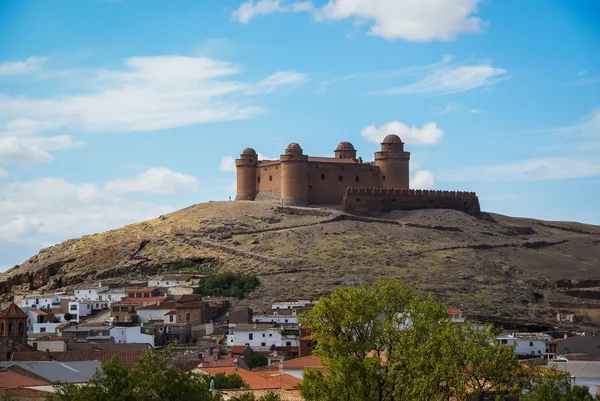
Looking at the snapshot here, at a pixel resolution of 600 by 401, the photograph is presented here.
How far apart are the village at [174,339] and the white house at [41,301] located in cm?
8

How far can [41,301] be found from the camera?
99312 mm

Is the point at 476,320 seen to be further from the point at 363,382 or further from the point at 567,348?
the point at 363,382

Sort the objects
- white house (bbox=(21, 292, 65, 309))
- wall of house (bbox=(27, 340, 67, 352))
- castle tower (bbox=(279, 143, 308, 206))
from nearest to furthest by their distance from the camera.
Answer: wall of house (bbox=(27, 340, 67, 352)), white house (bbox=(21, 292, 65, 309)), castle tower (bbox=(279, 143, 308, 206))

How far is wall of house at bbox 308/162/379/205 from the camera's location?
121m

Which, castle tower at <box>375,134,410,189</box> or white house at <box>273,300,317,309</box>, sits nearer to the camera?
white house at <box>273,300,317,309</box>

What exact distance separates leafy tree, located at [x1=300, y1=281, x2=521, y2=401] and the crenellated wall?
69518 mm

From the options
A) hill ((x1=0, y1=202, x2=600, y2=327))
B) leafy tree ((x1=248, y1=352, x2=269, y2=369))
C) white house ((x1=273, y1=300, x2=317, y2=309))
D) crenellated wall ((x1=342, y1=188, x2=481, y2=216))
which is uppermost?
crenellated wall ((x1=342, y1=188, x2=481, y2=216))

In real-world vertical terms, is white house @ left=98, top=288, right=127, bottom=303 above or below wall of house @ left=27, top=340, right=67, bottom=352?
above

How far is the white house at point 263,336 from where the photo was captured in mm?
78688

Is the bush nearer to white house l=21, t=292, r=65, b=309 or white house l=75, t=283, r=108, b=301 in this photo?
white house l=75, t=283, r=108, b=301

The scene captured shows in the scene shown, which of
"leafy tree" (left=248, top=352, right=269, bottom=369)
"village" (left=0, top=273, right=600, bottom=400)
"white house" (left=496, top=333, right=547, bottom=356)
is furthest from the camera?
"white house" (left=496, top=333, right=547, bottom=356)

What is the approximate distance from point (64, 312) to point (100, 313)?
271 centimetres

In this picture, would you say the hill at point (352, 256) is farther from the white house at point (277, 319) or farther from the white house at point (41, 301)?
the white house at point (41, 301)

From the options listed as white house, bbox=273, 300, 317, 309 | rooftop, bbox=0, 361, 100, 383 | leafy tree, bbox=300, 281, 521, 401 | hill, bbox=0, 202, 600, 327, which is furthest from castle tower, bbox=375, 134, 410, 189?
leafy tree, bbox=300, 281, 521, 401
